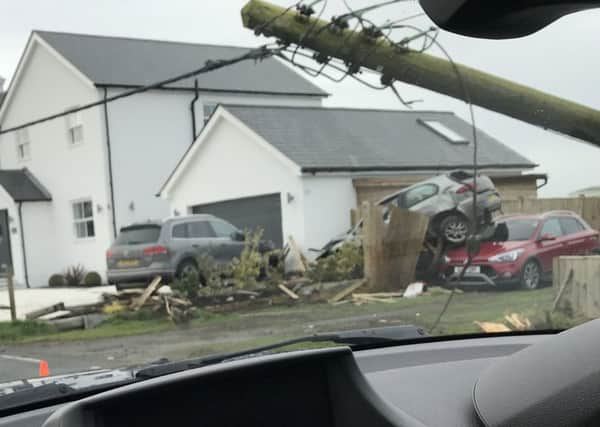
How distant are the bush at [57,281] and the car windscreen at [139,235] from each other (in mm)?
4187

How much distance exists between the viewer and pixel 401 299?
32.8 ft

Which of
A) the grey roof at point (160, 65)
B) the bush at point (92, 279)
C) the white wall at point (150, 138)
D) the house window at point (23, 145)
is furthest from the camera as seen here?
the house window at point (23, 145)

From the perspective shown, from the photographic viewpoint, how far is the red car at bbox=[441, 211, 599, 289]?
31.6 feet

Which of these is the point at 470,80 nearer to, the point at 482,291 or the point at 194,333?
the point at 482,291

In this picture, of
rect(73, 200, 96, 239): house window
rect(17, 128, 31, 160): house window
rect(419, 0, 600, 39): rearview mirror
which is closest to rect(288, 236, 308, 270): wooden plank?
rect(73, 200, 96, 239): house window

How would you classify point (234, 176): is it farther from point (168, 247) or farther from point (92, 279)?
point (92, 279)

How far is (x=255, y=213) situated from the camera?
15195 millimetres

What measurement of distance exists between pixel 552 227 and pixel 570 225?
25 cm

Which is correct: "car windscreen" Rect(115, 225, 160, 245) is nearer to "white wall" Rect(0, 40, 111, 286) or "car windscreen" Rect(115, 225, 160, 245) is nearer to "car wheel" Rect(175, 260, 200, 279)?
"car wheel" Rect(175, 260, 200, 279)

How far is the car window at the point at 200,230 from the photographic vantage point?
536 inches

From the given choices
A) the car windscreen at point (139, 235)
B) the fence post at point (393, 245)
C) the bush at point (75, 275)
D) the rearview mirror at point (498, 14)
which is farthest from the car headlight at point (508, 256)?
the bush at point (75, 275)

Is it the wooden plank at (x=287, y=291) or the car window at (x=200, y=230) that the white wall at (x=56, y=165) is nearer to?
the car window at (x=200, y=230)

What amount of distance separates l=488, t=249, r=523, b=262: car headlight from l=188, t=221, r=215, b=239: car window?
5812mm

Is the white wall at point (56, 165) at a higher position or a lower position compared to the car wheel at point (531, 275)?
higher
